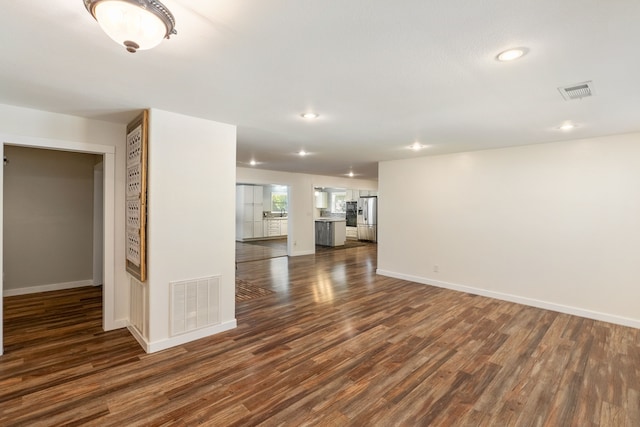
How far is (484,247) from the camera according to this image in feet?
16.0

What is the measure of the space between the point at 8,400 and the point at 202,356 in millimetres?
1311

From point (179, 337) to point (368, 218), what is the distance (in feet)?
30.2

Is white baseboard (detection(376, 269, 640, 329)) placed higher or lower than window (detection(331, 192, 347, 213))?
lower

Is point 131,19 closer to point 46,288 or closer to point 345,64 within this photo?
point 345,64

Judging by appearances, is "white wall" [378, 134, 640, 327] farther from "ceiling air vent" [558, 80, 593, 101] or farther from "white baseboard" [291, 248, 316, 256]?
"white baseboard" [291, 248, 316, 256]

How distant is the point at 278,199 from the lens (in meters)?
13.2

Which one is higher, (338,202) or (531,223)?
(338,202)

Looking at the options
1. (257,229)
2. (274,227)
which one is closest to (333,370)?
(257,229)

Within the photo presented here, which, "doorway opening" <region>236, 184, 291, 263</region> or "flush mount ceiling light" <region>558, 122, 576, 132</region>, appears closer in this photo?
"flush mount ceiling light" <region>558, 122, 576, 132</region>

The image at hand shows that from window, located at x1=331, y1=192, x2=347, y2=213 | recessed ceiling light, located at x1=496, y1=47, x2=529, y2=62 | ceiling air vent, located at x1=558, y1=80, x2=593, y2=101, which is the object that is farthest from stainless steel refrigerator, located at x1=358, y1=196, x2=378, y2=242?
recessed ceiling light, located at x1=496, y1=47, x2=529, y2=62

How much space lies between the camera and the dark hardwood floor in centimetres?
206

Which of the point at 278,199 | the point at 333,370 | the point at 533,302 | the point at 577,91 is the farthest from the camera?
the point at 278,199

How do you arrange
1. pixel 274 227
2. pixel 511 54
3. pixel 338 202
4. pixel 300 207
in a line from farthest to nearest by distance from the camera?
pixel 338 202 → pixel 274 227 → pixel 300 207 → pixel 511 54

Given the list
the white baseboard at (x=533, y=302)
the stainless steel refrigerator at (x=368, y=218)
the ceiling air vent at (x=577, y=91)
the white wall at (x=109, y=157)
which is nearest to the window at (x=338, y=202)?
the stainless steel refrigerator at (x=368, y=218)
